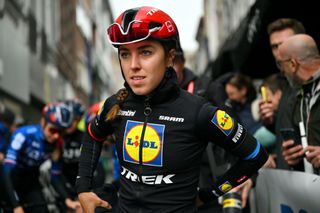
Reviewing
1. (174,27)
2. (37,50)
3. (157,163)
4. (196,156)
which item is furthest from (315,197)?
A: (37,50)

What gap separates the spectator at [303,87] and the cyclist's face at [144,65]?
3.88ft

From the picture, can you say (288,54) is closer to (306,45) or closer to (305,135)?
(306,45)

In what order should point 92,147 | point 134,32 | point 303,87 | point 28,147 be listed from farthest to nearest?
1. point 28,147
2. point 303,87
3. point 92,147
4. point 134,32

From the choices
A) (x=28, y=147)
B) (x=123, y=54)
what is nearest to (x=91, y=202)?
(x=123, y=54)

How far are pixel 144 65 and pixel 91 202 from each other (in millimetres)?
852

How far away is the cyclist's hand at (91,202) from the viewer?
120 inches

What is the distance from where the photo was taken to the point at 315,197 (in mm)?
3023

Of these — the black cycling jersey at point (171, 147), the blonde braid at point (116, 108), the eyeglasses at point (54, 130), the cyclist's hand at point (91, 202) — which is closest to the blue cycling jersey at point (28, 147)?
the eyeglasses at point (54, 130)

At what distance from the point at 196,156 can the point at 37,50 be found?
21791 mm

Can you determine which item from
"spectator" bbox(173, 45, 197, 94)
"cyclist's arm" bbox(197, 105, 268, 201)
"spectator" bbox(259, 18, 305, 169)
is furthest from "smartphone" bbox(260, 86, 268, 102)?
"cyclist's arm" bbox(197, 105, 268, 201)

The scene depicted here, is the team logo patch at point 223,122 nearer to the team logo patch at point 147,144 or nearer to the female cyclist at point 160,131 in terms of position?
the female cyclist at point 160,131

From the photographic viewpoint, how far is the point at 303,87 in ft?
Answer: 12.6

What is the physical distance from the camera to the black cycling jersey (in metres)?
2.86

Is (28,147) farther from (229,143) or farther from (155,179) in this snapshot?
(229,143)
